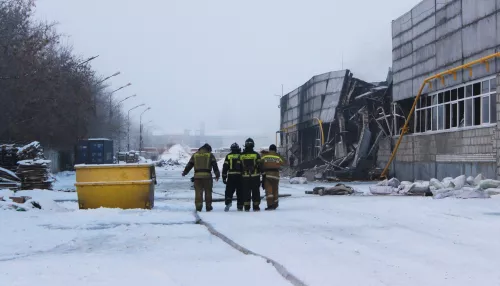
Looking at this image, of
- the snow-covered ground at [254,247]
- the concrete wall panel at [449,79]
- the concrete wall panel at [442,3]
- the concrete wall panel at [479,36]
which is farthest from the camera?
the concrete wall panel at [442,3]

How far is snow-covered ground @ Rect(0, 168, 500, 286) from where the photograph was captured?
6.14 metres

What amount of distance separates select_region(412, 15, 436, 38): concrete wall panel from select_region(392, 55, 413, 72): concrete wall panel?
126cm

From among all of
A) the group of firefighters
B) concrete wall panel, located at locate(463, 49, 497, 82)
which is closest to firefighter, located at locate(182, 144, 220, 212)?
the group of firefighters

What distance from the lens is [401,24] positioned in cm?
3167

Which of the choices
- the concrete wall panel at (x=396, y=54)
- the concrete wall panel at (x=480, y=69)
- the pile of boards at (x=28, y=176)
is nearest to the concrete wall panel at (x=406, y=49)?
the concrete wall panel at (x=396, y=54)

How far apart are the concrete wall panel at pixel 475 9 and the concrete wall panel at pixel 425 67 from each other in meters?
3.51

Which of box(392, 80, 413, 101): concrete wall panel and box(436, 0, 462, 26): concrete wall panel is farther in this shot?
box(392, 80, 413, 101): concrete wall panel

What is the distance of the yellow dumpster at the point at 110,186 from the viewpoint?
1456 cm

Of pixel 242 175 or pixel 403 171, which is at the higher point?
pixel 242 175

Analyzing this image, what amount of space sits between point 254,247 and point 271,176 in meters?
6.72

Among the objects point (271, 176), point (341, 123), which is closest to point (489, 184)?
point (271, 176)

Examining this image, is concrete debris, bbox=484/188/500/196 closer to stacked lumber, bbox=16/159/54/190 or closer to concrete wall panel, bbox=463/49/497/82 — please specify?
concrete wall panel, bbox=463/49/497/82

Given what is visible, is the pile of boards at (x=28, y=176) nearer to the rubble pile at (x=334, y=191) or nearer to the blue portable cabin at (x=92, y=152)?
the rubble pile at (x=334, y=191)

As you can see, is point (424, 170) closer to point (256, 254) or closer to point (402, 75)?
point (402, 75)
